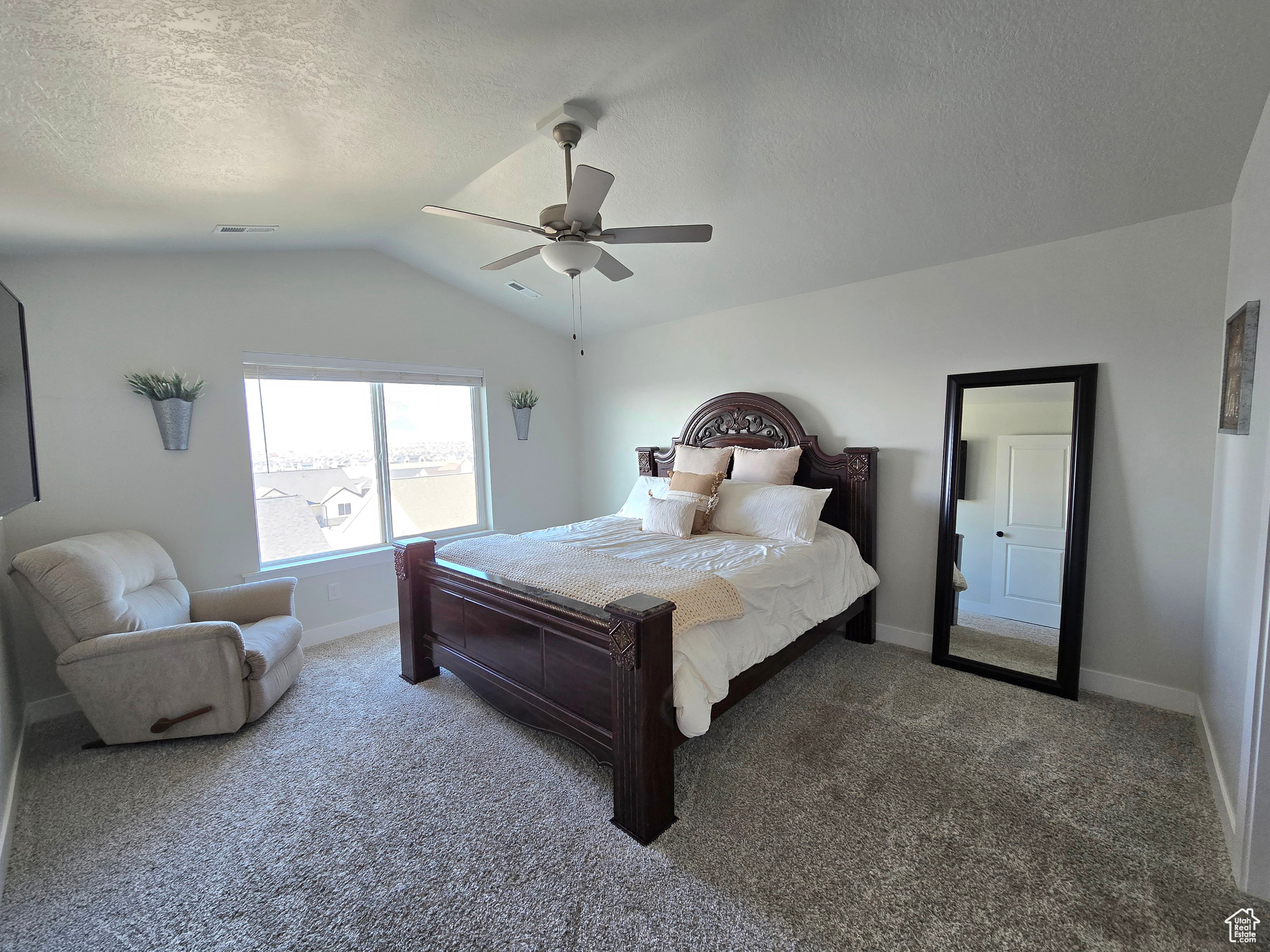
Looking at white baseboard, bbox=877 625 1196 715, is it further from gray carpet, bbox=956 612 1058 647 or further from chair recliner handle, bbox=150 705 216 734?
chair recliner handle, bbox=150 705 216 734

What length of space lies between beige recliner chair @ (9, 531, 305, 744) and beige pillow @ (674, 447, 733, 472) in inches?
111

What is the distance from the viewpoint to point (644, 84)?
2.10 metres

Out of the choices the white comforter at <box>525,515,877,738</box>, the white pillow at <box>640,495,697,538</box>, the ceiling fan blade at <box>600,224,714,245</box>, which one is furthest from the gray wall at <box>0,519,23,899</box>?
the ceiling fan blade at <box>600,224,714,245</box>

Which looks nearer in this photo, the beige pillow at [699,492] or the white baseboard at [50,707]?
the white baseboard at [50,707]

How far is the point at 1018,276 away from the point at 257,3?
11.4 feet

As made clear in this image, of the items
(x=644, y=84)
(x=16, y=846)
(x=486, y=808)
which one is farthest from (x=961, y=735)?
(x=16, y=846)

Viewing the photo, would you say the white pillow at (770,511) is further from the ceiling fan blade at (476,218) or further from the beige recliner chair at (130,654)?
the beige recliner chair at (130,654)

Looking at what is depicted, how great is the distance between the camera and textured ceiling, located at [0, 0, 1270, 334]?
1541mm

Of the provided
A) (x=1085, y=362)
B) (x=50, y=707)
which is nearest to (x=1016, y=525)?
(x=1085, y=362)

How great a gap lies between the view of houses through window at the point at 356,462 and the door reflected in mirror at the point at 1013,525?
151 inches

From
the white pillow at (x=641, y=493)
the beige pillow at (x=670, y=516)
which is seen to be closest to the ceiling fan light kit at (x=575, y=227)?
the beige pillow at (x=670, y=516)

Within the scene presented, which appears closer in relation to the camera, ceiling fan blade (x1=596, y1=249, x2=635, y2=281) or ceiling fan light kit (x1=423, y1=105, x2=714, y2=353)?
ceiling fan light kit (x1=423, y1=105, x2=714, y2=353)

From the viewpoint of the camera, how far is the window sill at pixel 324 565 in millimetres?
3490

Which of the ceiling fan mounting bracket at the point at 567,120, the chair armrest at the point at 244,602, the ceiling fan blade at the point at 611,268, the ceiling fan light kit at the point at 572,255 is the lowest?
the chair armrest at the point at 244,602
